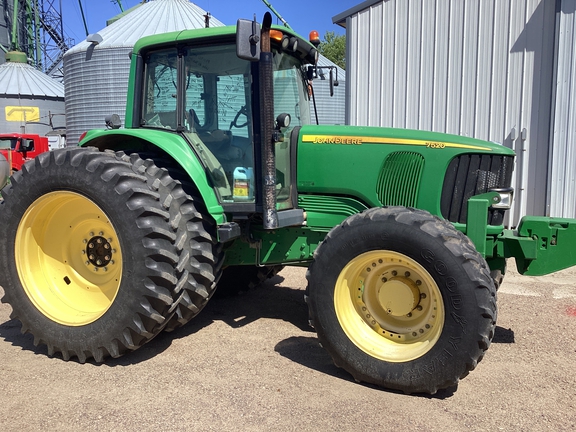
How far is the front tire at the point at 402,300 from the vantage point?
2998 mm

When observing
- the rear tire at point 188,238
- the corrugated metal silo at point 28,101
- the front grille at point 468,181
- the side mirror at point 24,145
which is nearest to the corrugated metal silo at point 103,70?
the side mirror at point 24,145

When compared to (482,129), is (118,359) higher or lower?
lower

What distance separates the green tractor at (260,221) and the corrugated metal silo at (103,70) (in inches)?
447

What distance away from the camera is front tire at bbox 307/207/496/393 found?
3.00m

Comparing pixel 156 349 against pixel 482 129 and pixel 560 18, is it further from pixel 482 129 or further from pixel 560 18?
pixel 560 18

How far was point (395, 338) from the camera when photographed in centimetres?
337

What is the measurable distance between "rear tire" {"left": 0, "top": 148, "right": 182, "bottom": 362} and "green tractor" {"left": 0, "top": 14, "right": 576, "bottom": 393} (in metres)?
0.01

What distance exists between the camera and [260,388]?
3.26m

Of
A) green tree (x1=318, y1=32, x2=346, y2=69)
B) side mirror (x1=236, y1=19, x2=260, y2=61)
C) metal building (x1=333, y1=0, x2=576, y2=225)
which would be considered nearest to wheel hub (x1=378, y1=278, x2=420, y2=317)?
side mirror (x1=236, y1=19, x2=260, y2=61)

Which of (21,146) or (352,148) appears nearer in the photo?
(352,148)

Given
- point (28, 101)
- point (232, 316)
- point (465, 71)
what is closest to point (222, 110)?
point (232, 316)

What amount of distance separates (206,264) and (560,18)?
21.8ft

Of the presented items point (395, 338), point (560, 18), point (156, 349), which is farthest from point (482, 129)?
point (156, 349)

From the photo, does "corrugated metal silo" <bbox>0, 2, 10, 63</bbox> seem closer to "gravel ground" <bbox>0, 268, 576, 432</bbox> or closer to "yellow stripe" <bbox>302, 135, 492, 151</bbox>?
"gravel ground" <bbox>0, 268, 576, 432</bbox>
